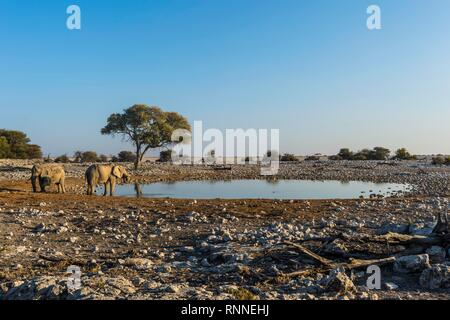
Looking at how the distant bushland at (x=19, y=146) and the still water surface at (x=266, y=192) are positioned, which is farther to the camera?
the distant bushland at (x=19, y=146)

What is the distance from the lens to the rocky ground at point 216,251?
19.4 ft

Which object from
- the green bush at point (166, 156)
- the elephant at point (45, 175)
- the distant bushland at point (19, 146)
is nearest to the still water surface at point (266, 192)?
the elephant at point (45, 175)

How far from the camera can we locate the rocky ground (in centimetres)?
590

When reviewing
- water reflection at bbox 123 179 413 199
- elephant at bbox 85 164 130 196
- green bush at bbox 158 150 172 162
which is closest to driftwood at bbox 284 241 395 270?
water reflection at bbox 123 179 413 199

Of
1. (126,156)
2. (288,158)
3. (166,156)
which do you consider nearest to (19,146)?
(126,156)

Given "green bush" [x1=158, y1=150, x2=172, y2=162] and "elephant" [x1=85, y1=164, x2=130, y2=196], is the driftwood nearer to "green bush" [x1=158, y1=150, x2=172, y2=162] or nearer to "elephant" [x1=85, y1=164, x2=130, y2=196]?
"elephant" [x1=85, y1=164, x2=130, y2=196]

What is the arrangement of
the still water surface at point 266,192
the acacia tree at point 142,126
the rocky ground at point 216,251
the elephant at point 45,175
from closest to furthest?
the rocky ground at point 216,251 < the elephant at point 45,175 < the still water surface at point 266,192 < the acacia tree at point 142,126

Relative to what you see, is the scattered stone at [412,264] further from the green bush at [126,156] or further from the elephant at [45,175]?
the green bush at [126,156]

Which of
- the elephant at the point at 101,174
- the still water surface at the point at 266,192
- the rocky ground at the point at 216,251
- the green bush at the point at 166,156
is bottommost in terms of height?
the still water surface at the point at 266,192

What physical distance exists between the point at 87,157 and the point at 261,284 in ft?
225

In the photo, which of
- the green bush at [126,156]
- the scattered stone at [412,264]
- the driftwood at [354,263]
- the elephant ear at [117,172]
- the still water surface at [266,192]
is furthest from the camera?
the green bush at [126,156]

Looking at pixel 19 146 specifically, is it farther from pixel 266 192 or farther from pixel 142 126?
pixel 266 192
